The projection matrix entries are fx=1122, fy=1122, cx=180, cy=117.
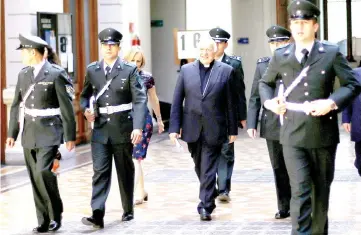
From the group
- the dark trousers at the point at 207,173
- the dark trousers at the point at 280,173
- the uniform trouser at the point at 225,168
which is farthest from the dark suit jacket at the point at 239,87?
the dark trousers at the point at 280,173

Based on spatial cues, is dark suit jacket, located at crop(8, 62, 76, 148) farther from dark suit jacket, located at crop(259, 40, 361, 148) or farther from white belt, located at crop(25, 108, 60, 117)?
dark suit jacket, located at crop(259, 40, 361, 148)

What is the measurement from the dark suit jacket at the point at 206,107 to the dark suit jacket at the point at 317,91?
2663mm

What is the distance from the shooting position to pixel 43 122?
10.4 metres

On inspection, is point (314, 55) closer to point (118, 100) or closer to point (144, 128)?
point (118, 100)

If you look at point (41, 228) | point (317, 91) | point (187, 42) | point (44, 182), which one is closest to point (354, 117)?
point (317, 91)

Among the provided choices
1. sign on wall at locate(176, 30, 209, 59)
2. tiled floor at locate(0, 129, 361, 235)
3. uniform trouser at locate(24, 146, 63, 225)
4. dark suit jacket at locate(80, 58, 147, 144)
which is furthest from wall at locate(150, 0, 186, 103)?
uniform trouser at locate(24, 146, 63, 225)

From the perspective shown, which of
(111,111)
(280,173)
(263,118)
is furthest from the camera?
(263,118)

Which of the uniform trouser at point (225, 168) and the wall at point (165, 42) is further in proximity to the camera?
the wall at point (165, 42)

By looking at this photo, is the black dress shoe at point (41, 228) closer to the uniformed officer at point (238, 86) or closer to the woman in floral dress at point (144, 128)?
the woman in floral dress at point (144, 128)

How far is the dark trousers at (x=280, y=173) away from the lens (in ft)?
35.7

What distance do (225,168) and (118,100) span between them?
2054 millimetres

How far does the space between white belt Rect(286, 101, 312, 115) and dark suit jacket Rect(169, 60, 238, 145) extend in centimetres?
275

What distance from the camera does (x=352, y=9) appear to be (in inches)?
1241

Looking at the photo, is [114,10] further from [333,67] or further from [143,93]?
[333,67]
